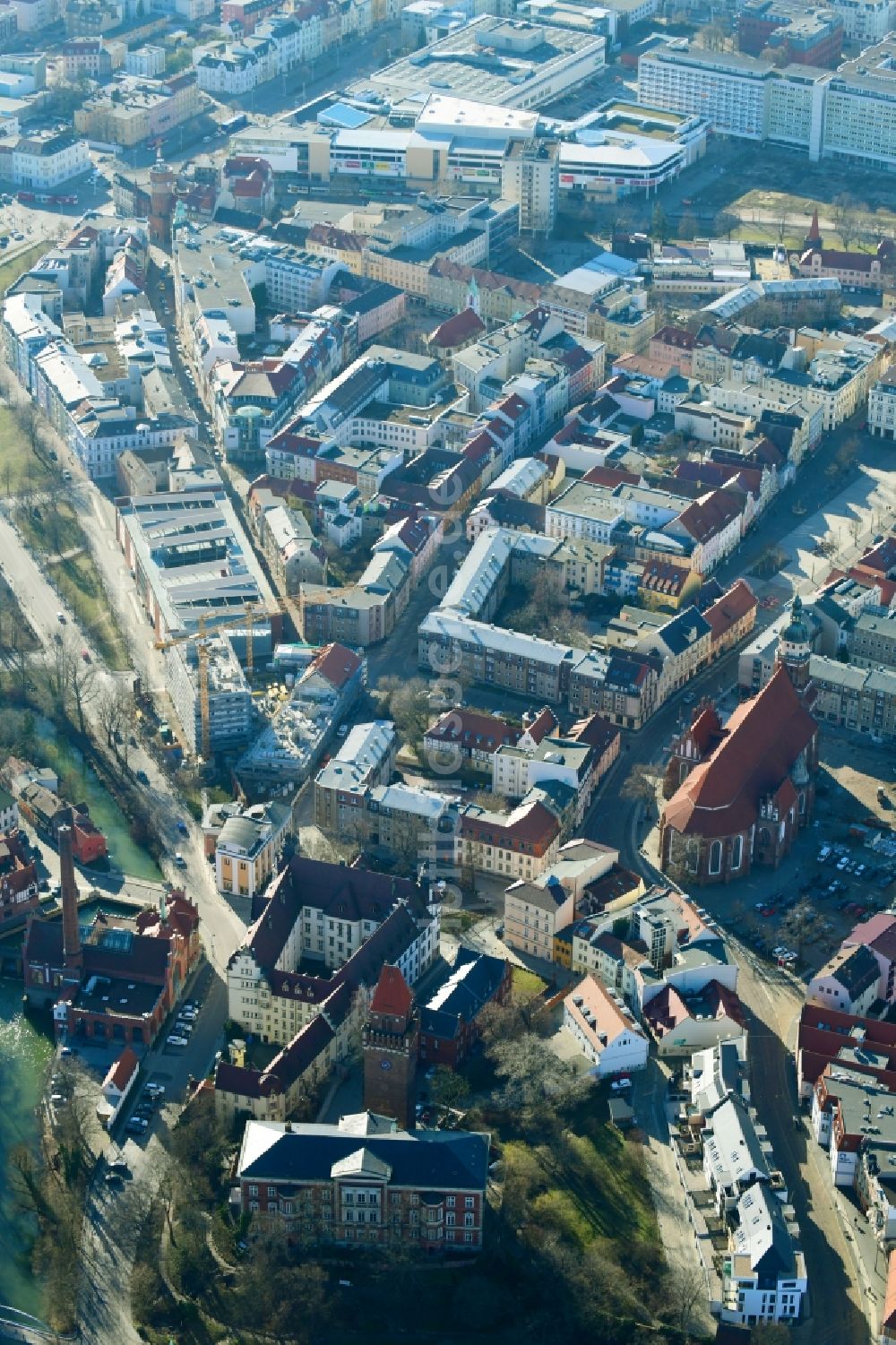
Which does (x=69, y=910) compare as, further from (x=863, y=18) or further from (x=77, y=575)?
(x=863, y=18)

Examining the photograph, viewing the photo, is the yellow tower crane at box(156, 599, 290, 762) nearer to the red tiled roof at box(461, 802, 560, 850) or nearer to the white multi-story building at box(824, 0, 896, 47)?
the red tiled roof at box(461, 802, 560, 850)

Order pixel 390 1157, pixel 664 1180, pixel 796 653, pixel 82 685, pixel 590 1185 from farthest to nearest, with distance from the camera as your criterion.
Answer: pixel 82 685 → pixel 796 653 → pixel 664 1180 → pixel 590 1185 → pixel 390 1157

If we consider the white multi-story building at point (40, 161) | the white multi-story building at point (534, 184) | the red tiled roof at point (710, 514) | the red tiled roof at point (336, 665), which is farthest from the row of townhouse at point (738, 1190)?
the white multi-story building at point (40, 161)

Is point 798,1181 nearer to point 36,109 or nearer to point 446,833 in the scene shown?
point 446,833

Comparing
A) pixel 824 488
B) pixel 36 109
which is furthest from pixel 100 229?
pixel 824 488

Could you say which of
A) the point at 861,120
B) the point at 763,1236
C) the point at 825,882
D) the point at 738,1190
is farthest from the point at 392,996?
the point at 861,120
